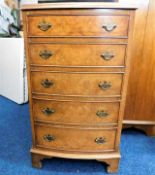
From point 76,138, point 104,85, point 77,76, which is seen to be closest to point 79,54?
point 77,76

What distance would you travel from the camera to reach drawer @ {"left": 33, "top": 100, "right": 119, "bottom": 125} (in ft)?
4.10

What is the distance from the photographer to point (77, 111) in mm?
1262

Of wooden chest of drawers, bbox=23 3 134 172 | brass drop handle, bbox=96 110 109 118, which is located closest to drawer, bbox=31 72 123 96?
wooden chest of drawers, bbox=23 3 134 172

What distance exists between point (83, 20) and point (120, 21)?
20 cm

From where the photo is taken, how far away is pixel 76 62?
3.79 feet

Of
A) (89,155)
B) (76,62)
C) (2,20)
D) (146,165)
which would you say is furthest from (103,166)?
(2,20)

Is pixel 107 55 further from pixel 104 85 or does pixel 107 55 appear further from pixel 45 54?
pixel 45 54

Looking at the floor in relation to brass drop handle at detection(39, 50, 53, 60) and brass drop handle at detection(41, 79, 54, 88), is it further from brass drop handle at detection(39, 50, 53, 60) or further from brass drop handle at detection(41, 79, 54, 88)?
brass drop handle at detection(39, 50, 53, 60)

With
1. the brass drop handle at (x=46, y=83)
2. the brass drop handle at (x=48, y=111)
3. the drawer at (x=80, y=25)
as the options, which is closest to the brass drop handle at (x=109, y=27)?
the drawer at (x=80, y=25)

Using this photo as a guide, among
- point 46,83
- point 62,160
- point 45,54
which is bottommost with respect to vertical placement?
point 62,160

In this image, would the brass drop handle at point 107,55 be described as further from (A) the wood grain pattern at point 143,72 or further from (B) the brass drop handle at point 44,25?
(A) the wood grain pattern at point 143,72

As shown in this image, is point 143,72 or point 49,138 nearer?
point 49,138

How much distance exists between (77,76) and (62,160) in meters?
0.71

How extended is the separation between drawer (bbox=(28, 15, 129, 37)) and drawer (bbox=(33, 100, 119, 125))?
0.42 m
